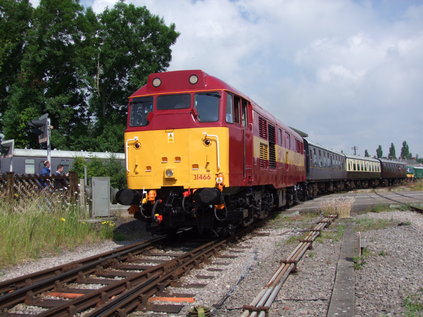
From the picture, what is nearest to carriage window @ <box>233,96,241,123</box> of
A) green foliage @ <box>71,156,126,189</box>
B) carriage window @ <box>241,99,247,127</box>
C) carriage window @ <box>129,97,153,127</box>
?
carriage window @ <box>241,99,247,127</box>

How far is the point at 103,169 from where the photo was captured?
2408cm

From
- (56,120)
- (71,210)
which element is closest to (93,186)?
(71,210)

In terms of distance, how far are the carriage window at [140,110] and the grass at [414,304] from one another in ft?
19.7

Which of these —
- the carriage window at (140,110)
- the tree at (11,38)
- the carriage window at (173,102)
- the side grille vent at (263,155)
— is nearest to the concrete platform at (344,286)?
the side grille vent at (263,155)

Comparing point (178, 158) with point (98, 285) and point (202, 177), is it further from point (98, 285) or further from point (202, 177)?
point (98, 285)

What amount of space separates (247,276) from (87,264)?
255 centimetres

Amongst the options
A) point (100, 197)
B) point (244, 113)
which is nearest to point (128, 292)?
point (244, 113)

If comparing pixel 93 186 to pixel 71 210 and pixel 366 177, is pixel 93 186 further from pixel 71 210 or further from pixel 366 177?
pixel 366 177

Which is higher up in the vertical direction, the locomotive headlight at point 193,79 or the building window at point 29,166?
the locomotive headlight at point 193,79

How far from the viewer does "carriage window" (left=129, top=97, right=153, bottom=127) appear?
9312 mm

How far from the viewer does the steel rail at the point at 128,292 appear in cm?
480

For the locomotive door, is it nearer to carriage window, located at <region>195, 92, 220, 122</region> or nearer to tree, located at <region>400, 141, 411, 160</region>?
carriage window, located at <region>195, 92, 220, 122</region>

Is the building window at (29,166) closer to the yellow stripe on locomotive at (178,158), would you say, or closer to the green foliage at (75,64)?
the green foliage at (75,64)

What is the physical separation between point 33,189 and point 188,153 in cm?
478
